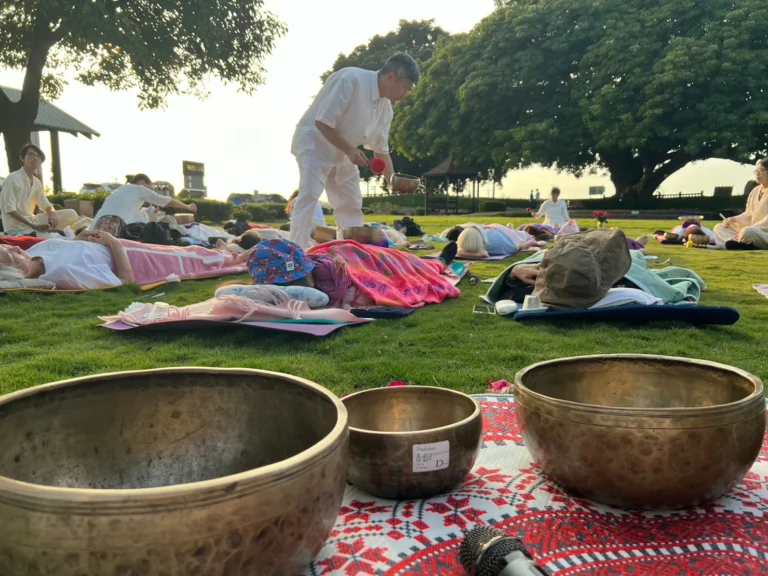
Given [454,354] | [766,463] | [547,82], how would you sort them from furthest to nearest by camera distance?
[547,82] < [454,354] < [766,463]

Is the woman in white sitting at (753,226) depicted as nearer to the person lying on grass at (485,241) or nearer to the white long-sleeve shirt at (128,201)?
the person lying on grass at (485,241)

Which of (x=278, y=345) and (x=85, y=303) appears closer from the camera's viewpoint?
(x=278, y=345)

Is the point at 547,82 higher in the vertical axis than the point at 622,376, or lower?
higher

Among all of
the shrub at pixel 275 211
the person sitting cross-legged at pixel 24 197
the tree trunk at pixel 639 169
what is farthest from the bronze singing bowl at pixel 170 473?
the tree trunk at pixel 639 169

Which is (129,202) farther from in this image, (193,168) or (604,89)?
(193,168)

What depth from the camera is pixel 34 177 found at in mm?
7703

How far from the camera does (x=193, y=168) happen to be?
31438mm

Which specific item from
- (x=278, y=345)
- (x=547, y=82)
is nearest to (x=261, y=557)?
(x=278, y=345)

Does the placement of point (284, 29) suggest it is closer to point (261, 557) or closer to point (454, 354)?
point (454, 354)

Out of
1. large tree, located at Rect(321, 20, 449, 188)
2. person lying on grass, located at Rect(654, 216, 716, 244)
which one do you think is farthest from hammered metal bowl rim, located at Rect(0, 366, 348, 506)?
large tree, located at Rect(321, 20, 449, 188)

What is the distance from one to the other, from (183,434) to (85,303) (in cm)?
432

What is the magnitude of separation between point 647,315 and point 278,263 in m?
2.63

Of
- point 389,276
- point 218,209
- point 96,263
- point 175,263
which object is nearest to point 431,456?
point 389,276

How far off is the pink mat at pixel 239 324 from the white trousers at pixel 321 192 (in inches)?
82.3
